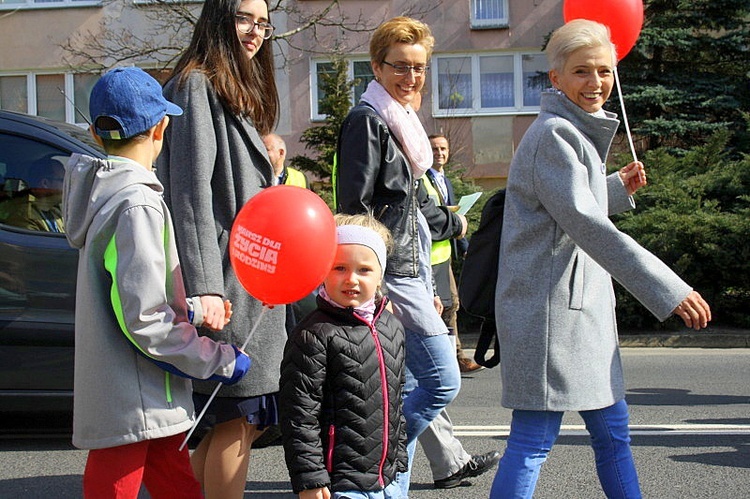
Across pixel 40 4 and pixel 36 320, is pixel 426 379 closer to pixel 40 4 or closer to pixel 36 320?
pixel 36 320

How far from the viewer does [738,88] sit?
17.8 meters

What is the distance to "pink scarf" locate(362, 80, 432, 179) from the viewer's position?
3748mm

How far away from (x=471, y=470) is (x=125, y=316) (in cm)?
243

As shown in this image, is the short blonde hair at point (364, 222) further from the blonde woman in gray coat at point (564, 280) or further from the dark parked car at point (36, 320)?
the dark parked car at point (36, 320)

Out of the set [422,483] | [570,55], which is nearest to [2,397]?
[422,483]

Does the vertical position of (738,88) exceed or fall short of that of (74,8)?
it falls short

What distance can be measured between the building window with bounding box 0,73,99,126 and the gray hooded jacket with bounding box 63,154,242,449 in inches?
833

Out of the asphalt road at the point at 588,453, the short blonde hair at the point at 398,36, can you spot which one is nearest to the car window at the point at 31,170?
the asphalt road at the point at 588,453

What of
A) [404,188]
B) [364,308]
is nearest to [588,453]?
[404,188]

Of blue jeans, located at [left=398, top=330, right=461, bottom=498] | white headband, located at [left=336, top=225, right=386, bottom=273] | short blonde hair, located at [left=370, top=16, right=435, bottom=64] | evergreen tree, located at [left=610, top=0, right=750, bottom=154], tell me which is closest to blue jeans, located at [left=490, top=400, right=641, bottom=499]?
blue jeans, located at [left=398, top=330, right=461, bottom=498]

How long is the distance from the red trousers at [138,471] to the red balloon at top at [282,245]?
1.86 feet

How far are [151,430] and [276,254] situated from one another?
640 millimetres

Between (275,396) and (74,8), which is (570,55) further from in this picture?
(74,8)

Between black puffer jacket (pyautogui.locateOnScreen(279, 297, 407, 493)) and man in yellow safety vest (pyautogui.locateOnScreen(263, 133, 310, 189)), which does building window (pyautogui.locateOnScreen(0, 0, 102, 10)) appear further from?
black puffer jacket (pyautogui.locateOnScreen(279, 297, 407, 493))
